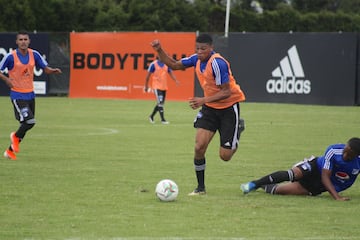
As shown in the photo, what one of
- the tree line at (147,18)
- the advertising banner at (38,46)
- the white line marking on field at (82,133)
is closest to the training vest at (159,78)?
the white line marking on field at (82,133)

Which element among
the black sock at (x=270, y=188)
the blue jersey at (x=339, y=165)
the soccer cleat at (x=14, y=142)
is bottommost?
the soccer cleat at (x=14, y=142)

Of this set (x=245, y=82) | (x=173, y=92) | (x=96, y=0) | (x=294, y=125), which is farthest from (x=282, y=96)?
(x=96, y=0)

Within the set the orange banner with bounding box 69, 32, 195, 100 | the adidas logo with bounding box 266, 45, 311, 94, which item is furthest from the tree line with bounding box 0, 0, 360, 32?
the adidas logo with bounding box 266, 45, 311, 94

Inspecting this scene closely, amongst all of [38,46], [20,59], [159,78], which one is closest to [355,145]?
[20,59]

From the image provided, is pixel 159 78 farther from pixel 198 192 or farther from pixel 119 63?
pixel 198 192

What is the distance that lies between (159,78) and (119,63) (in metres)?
11.2

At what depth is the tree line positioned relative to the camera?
45594mm

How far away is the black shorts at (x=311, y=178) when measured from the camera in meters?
11.5

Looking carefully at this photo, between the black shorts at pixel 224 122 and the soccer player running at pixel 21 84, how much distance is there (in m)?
5.03

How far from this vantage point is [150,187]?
39.8 feet

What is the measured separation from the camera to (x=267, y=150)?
17.8 metres

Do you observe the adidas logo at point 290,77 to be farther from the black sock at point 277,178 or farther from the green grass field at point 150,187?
the black sock at point 277,178

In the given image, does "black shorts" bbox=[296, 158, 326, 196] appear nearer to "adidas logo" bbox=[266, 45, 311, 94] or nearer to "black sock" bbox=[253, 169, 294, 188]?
"black sock" bbox=[253, 169, 294, 188]

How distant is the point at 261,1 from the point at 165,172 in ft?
199
